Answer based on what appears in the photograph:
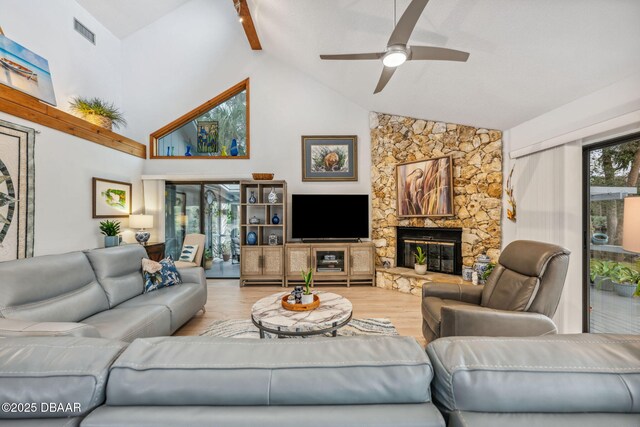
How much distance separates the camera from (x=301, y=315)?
2.15 m

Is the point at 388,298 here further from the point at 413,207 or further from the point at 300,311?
the point at 300,311

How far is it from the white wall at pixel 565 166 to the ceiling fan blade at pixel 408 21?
6.25 ft

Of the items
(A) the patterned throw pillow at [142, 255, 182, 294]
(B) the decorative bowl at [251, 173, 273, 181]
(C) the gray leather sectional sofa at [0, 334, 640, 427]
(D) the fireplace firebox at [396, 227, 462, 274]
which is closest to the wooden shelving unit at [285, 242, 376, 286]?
(D) the fireplace firebox at [396, 227, 462, 274]

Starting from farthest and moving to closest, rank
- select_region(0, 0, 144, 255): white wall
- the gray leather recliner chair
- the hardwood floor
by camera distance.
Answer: select_region(0, 0, 144, 255): white wall
the hardwood floor
the gray leather recliner chair

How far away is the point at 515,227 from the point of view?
140 inches

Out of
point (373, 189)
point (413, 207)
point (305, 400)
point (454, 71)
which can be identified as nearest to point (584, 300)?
point (413, 207)

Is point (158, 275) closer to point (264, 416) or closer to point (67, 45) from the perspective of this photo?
point (264, 416)

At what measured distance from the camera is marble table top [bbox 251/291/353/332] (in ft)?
6.46

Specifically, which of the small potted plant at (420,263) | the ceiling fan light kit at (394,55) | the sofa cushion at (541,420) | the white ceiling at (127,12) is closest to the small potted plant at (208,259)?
the small potted plant at (420,263)

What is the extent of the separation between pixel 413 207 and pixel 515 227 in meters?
1.42

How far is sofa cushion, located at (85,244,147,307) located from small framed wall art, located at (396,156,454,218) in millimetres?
3838

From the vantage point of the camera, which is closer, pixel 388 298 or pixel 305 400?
pixel 305 400

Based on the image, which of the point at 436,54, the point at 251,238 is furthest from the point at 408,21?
the point at 251,238

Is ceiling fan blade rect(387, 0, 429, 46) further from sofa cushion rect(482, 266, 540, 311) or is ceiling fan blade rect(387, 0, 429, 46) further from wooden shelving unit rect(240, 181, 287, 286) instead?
wooden shelving unit rect(240, 181, 287, 286)
